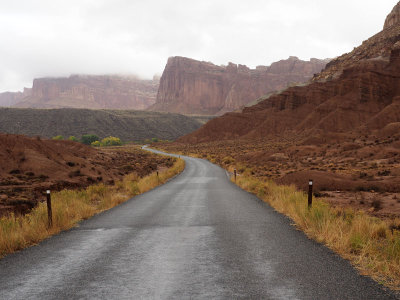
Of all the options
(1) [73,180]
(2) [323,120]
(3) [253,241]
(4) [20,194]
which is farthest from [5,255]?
(2) [323,120]

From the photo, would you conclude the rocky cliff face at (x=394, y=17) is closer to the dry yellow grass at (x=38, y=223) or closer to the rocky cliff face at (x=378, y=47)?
the rocky cliff face at (x=378, y=47)

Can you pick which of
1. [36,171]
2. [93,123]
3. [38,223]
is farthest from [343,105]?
[93,123]

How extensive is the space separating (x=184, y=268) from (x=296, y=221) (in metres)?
5.57

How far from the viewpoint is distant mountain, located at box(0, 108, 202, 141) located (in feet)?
430

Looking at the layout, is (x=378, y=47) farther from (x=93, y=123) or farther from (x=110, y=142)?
(x=93, y=123)

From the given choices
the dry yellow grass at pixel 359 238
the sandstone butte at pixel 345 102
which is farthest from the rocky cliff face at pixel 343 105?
the dry yellow grass at pixel 359 238

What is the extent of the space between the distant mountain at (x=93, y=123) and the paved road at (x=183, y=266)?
433ft

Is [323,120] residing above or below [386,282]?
above

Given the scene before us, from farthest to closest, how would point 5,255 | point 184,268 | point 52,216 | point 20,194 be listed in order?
point 20,194 < point 52,216 < point 5,255 < point 184,268

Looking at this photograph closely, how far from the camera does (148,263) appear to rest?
6.57m

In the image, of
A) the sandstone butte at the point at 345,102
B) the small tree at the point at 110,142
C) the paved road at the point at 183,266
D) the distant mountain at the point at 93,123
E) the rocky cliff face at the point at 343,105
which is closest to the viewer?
the paved road at the point at 183,266

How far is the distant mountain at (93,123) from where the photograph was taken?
13112cm

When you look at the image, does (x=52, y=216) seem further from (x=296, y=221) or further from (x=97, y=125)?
(x=97, y=125)

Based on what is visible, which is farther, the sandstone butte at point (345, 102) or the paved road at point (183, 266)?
the sandstone butte at point (345, 102)
